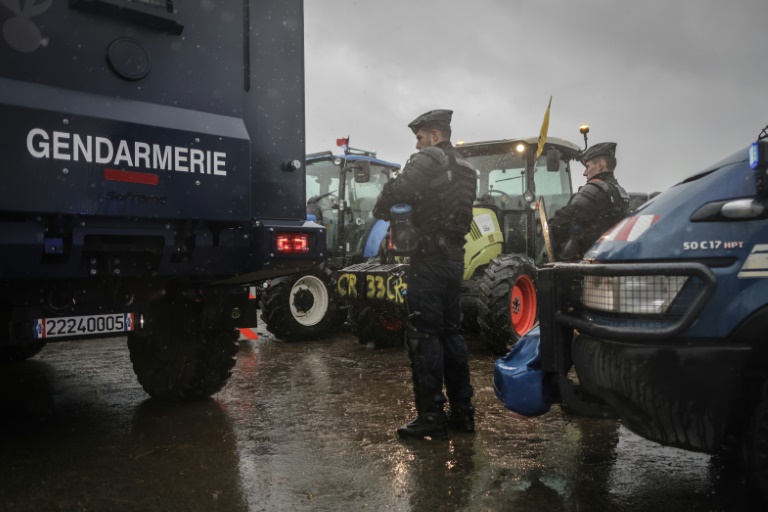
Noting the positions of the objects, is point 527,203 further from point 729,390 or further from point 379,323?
point 729,390

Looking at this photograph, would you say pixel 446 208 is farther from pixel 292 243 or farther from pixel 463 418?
pixel 463 418

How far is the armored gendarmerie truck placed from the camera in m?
3.39

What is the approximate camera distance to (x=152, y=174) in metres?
3.77

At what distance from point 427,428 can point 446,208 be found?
1354 millimetres

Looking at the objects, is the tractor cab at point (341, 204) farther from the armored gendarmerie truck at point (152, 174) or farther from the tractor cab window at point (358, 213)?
the armored gendarmerie truck at point (152, 174)

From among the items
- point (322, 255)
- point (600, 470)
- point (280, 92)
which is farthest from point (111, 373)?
point (600, 470)

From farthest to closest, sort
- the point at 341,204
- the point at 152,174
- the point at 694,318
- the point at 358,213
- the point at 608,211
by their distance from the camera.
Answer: the point at 358,213, the point at 341,204, the point at 608,211, the point at 152,174, the point at 694,318

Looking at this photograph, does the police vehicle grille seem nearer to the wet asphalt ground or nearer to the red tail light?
the wet asphalt ground

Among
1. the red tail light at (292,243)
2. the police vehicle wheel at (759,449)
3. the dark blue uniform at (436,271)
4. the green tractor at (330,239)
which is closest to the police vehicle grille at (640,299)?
the police vehicle wheel at (759,449)

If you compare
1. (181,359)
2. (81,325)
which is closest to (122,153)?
(81,325)

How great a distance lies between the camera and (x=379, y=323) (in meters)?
7.44

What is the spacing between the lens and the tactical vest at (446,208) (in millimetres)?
4000

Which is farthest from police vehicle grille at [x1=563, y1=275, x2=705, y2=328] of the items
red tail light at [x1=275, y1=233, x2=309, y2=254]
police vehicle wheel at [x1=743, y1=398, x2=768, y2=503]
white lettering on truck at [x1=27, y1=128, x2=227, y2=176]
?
white lettering on truck at [x1=27, y1=128, x2=227, y2=176]

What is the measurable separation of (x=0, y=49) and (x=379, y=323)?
4.92 m
